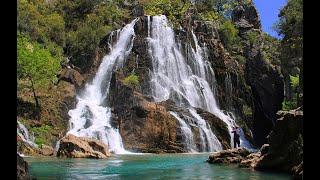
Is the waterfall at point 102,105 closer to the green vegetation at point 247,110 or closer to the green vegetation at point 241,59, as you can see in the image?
the green vegetation at point 247,110

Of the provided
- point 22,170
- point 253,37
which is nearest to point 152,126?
point 253,37

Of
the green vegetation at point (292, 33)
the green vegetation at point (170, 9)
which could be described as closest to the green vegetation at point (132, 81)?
the green vegetation at point (170, 9)

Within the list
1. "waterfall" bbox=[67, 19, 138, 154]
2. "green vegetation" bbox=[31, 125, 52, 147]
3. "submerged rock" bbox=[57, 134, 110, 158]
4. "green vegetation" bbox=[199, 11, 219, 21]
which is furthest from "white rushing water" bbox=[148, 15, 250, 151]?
"submerged rock" bbox=[57, 134, 110, 158]

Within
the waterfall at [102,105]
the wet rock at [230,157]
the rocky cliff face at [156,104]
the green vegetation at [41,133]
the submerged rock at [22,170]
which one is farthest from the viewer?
the rocky cliff face at [156,104]

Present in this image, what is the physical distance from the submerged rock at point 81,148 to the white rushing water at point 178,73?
46.3 ft

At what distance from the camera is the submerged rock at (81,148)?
29.6 metres

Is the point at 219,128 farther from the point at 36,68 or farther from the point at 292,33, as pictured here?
the point at 36,68

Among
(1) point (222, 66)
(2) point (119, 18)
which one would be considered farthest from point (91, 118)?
(2) point (119, 18)

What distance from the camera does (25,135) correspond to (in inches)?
1441

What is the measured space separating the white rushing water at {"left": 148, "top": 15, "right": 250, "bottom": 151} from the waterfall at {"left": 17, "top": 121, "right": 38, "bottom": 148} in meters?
12.5

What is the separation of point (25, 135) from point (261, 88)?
28.5m

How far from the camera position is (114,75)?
151 ft

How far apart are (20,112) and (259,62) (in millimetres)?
28954
